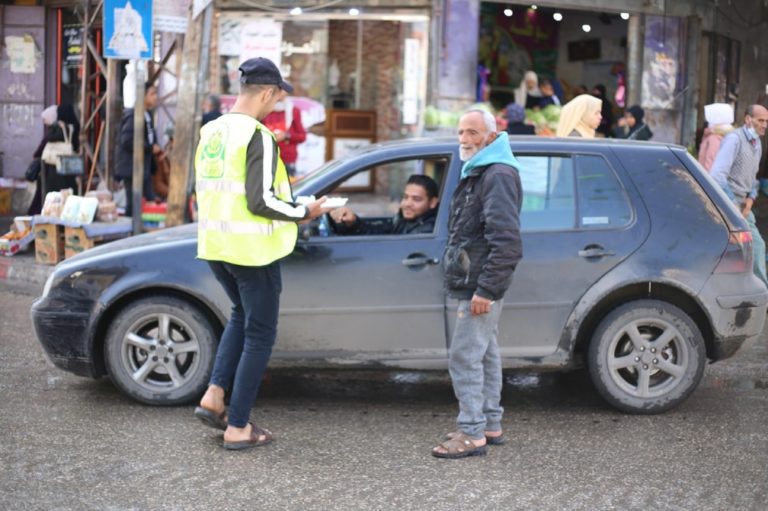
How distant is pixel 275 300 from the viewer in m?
5.85

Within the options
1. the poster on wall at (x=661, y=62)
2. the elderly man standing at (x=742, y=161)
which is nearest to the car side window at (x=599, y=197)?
the elderly man standing at (x=742, y=161)

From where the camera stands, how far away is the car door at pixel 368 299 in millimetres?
6523

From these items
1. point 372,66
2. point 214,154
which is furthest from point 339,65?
point 214,154

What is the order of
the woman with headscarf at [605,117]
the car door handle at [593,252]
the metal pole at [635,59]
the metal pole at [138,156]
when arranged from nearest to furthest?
1. the car door handle at [593,252]
2. the metal pole at [138,156]
3. the metal pole at [635,59]
4. the woman with headscarf at [605,117]

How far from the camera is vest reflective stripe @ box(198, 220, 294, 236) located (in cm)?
570

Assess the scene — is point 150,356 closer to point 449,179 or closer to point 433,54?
point 449,179

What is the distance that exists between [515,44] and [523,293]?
41.5 ft

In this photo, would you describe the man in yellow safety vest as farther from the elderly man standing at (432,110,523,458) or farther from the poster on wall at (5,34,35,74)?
the poster on wall at (5,34,35,74)

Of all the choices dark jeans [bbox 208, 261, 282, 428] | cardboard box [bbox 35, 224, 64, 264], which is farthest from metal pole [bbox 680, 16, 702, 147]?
dark jeans [bbox 208, 261, 282, 428]

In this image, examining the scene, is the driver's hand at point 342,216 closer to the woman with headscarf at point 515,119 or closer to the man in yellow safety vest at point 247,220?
the man in yellow safety vest at point 247,220

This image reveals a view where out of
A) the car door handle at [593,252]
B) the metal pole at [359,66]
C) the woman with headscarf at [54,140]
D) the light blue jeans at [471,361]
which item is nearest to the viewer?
the light blue jeans at [471,361]

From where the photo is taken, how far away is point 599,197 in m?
6.71

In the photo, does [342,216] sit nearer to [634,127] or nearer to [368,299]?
[368,299]

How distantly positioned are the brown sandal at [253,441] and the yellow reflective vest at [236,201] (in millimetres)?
918
